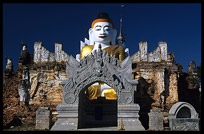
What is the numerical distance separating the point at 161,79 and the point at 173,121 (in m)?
4.68

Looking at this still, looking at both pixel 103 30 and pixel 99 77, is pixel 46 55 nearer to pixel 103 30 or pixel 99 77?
pixel 103 30

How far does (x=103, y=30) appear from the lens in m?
16.7

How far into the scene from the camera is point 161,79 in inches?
629

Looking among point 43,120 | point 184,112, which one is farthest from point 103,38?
point 43,120

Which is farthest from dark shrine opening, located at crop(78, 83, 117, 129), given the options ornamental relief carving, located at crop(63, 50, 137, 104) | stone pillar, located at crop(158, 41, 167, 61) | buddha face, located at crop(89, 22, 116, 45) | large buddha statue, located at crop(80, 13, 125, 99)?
stone pillar, located at crop(158, 41, 167, 61)

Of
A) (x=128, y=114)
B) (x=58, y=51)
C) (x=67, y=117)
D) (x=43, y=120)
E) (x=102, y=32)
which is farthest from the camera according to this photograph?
(x=58, y=51)

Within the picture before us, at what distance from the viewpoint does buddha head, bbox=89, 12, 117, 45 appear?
16.8 metres

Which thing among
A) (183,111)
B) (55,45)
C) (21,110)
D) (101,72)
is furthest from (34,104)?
(183,111)

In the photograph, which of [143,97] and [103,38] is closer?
[143,97]

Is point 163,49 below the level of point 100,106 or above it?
above

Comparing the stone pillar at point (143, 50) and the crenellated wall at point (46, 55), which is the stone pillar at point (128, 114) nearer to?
the stone pillar at point (143, 50)

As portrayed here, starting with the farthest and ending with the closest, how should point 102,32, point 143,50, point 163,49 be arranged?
point 143,50
point 163,49
point 102,32

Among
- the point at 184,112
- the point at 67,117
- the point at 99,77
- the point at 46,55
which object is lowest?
the point at 184,112

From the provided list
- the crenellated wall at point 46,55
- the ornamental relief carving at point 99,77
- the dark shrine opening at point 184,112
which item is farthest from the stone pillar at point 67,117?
the crenellated wall at point 46,55
